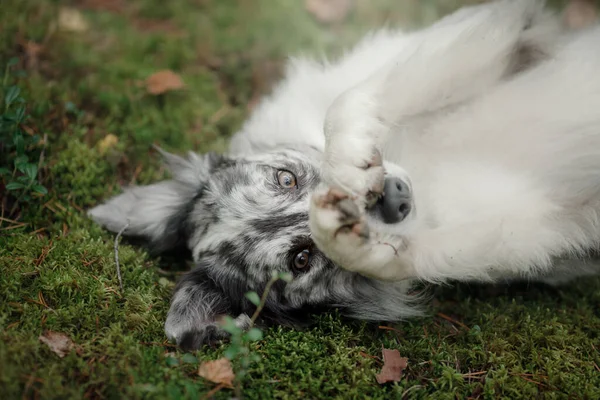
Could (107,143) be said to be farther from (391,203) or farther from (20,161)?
(391,203)

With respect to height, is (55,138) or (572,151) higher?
(572,151)

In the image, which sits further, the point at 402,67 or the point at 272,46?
the point at 272,46

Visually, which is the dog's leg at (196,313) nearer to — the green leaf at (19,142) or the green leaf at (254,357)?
the green leaf at (254,357)

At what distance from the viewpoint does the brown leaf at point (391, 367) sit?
2428 mm

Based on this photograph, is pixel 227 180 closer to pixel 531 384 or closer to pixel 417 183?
pixel 417 183

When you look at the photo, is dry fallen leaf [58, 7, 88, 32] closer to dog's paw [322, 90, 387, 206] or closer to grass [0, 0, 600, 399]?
grass [0, 0, 600, 399]

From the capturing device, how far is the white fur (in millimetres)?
2453

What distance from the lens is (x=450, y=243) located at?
2.52 meters

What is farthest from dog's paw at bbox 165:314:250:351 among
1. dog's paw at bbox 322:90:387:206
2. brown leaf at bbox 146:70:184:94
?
brown leaf at bbox 146:70:184:94

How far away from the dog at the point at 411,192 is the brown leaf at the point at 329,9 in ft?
5.99

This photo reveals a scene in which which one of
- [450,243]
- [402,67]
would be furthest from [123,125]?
[450,243]

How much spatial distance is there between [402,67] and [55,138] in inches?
86.7

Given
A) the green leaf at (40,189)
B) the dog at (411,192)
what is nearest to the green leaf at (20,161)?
the green leaf at (40,189)

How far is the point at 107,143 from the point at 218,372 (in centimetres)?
187
